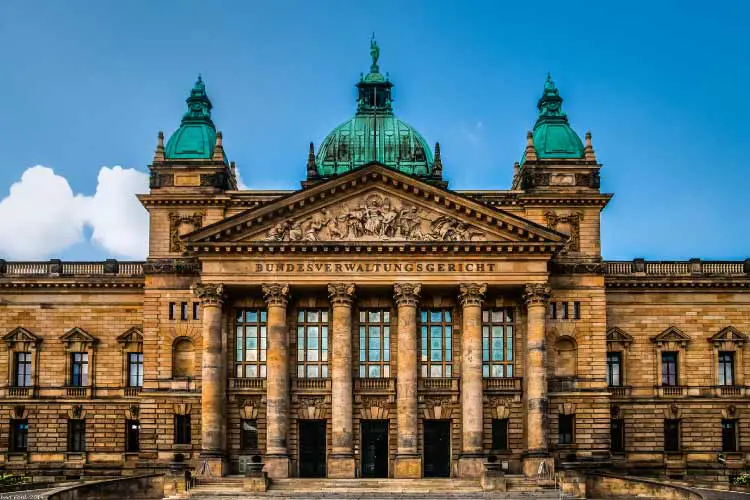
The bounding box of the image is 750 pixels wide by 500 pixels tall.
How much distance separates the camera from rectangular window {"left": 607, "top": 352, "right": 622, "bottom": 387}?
2662 inches

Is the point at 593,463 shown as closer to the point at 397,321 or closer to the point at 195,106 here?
the point at 397,321

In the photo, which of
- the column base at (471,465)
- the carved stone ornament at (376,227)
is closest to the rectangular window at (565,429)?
the column base at (471,465)

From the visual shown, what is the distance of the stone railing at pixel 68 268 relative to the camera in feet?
225

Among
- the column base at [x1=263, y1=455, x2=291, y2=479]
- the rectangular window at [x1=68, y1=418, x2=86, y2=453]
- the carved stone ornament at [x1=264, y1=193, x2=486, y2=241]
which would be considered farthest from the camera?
the rectangular window at [x1=68, y1=418, x2=86, y2=453]

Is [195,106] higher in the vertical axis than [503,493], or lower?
higher

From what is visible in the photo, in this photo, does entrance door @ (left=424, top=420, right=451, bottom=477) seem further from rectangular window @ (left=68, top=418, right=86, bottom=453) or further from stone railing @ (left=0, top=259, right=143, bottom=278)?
rectangular window @ (left=68, top=418, right=86, bottom=453)

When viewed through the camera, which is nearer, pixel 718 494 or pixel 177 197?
pixel 718 494

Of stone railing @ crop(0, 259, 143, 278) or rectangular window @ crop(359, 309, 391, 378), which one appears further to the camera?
stone railing @ crop(0, 259, 143, 278)

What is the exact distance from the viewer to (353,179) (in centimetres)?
6016

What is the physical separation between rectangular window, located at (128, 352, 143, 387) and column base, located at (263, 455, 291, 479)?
13.2 meters

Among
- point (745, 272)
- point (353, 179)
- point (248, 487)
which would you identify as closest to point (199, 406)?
point (248, 487)

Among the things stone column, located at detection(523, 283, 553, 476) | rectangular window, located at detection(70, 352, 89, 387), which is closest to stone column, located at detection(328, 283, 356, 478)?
stone column, located at detection(523, 283, 553, 476)

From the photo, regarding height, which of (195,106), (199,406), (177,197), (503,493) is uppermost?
(195,106)

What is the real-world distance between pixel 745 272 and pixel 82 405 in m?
42.5
